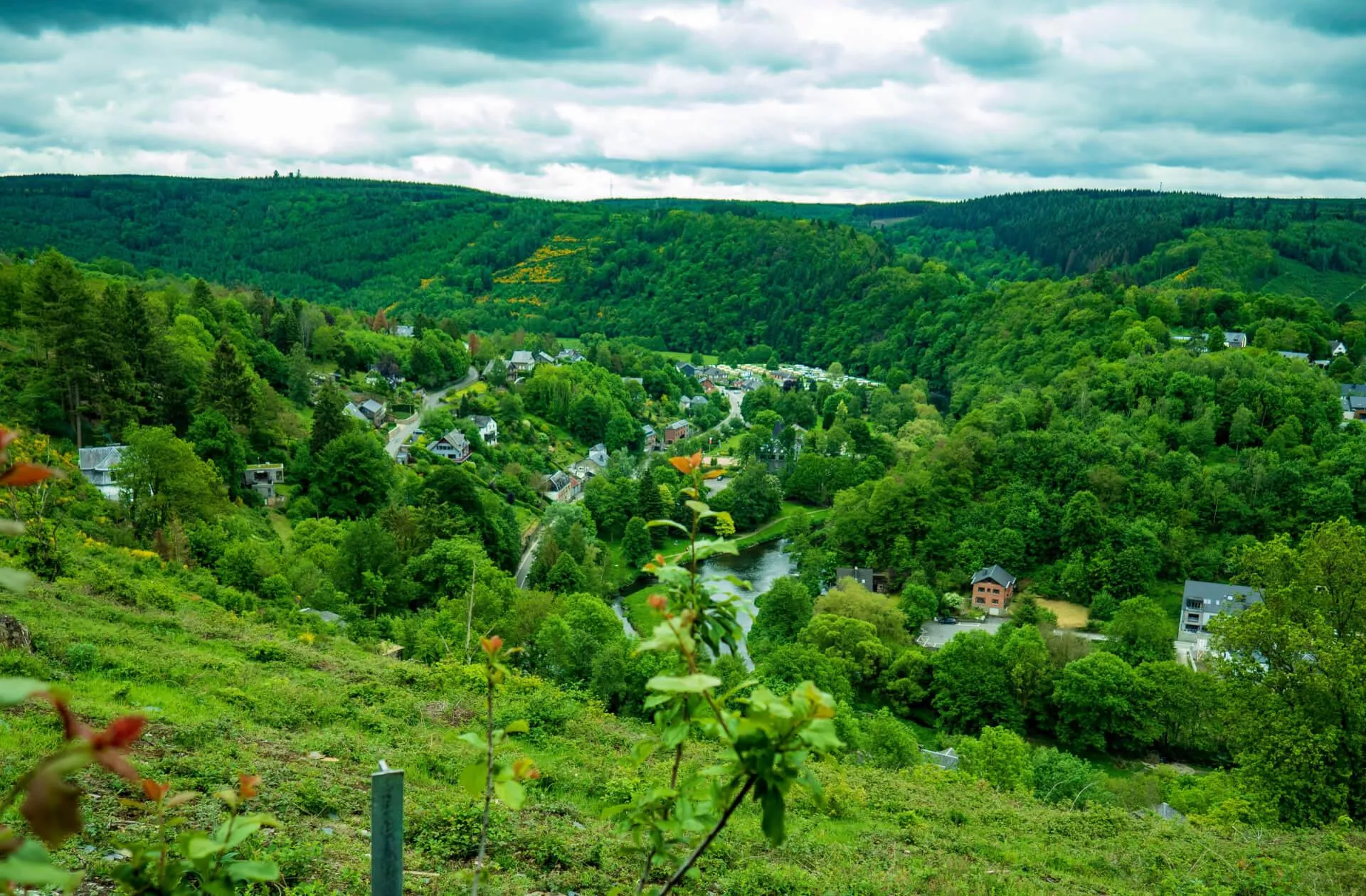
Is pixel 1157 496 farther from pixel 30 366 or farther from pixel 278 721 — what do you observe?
pixel 30 366

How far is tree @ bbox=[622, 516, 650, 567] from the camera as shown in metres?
46.5

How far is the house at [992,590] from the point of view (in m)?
41.2

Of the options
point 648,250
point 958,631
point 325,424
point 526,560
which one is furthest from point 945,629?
point 648,250

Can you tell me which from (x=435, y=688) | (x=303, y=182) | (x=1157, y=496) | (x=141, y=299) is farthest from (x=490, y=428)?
(x=303, y=182)

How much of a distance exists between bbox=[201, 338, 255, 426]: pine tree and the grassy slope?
24471 millimetres

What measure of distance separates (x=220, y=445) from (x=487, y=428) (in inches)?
1096

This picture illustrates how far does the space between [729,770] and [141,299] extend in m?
39.6

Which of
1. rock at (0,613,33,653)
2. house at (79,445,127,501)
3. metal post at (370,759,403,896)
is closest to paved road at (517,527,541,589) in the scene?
house at (79,445,127,501)

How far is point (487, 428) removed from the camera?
59.9m

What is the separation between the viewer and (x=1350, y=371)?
60.3 m

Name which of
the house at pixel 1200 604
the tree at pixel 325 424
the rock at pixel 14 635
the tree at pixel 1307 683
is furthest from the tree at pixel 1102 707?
the tree at pixel 325 424

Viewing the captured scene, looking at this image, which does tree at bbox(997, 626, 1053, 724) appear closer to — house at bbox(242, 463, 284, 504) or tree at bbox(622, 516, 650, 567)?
tree at bbox(622, 516, 650, 567)

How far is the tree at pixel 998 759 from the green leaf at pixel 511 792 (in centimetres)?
1803

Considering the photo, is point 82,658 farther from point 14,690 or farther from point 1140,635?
point 1140,635
